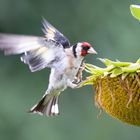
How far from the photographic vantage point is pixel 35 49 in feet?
9.96

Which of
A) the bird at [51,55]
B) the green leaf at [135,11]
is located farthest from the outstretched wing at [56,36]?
the green leaf at [135,11]

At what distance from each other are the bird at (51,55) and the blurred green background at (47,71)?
4751 mm

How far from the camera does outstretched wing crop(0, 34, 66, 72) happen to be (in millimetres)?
2916

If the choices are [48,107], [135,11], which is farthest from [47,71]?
[135,11]

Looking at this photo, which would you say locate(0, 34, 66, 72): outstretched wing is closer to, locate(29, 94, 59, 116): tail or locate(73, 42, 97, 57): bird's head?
locate(73, 42, 97, 57): bird's head

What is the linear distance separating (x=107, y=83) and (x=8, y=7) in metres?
6.61

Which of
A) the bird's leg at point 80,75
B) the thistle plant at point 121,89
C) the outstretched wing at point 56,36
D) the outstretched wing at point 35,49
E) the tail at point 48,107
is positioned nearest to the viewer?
the thistle plant at point 121,89

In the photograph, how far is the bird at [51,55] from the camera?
2939 mm

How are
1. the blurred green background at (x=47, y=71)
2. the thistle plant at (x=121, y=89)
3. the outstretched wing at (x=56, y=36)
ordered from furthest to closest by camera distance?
the blurred green background at (x=47, y=71) < the outstretched wing at (x=56, y=36) < the thistle plant at (x=121, y=89)

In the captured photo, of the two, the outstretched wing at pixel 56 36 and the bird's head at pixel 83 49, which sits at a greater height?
the outstretched wing at pixel 56 36

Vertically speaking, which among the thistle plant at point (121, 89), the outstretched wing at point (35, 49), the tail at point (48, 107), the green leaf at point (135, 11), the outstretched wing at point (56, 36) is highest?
the green leaf at point (135, 11)

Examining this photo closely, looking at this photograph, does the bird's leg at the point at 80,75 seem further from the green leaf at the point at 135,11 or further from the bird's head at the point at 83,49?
the green leaf at the point at 135,11

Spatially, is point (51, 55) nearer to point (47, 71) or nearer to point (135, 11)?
point (135, 11)

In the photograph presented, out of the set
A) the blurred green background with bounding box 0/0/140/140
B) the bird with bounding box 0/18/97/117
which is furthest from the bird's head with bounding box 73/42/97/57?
the blurred green background with bounding box 0/0/140/140
